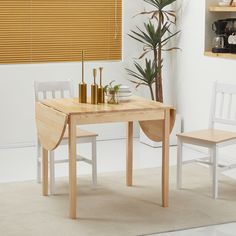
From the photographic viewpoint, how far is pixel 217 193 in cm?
471

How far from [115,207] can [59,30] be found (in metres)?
2.66

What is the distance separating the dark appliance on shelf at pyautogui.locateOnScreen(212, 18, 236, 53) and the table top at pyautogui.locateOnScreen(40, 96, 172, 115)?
148cm

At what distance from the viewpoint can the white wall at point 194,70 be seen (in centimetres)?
601

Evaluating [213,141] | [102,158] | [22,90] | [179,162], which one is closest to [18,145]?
[22,90]

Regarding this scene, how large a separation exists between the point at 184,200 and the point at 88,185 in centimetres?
81

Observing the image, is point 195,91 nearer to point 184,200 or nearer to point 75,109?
point 184,200

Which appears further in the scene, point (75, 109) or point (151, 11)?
point (151, 11)

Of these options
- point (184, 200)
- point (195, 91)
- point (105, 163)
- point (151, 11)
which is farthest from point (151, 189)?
point (151, 11)

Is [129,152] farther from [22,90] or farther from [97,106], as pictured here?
[22,90]

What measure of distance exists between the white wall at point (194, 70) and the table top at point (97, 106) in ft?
5.02

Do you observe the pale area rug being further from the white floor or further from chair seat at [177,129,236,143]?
chair seat at [177,129,236,143]

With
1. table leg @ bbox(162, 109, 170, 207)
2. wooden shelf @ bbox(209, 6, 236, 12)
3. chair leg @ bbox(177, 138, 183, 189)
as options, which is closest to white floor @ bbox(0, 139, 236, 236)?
chair leg @ bbox(177, 138, 183, 189)

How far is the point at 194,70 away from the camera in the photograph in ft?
20.5

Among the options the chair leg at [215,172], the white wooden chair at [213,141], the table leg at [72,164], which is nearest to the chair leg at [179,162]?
the white wooden chair at [213,141]
